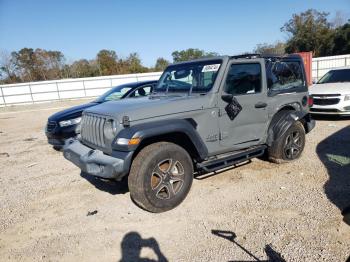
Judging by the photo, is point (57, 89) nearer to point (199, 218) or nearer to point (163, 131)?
point (163, 131)

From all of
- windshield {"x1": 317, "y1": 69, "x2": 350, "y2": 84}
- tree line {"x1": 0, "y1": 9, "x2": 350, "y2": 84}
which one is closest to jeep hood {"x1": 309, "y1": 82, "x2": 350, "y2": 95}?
windshield {"x1": 317, "y1": 69, "x2": 350, "y2": 84}

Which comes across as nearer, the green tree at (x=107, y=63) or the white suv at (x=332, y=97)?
the white suv at (x=332, y=97)

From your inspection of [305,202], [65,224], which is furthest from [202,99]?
[65,224]

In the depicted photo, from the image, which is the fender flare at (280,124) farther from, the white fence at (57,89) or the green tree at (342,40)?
the green tree at (342,40)

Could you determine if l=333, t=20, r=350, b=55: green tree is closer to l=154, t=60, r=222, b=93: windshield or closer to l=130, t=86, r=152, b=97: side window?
l=130, t=86, r=152, b=97: side window

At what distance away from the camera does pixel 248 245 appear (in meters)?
3.11

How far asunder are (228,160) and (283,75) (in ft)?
6.92

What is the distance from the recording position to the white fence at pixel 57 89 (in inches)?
938

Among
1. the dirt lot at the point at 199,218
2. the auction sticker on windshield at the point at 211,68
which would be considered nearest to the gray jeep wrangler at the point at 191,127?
the auction sticker on windshield at the point at 211,68

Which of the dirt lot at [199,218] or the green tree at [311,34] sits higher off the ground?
the green tree at [311,34]

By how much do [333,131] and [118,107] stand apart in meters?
6.14

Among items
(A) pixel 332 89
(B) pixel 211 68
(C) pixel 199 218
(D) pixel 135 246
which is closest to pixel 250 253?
(C) pixel 199 218

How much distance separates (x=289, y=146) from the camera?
214 inches

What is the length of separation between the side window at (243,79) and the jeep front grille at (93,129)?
6.40 ft
